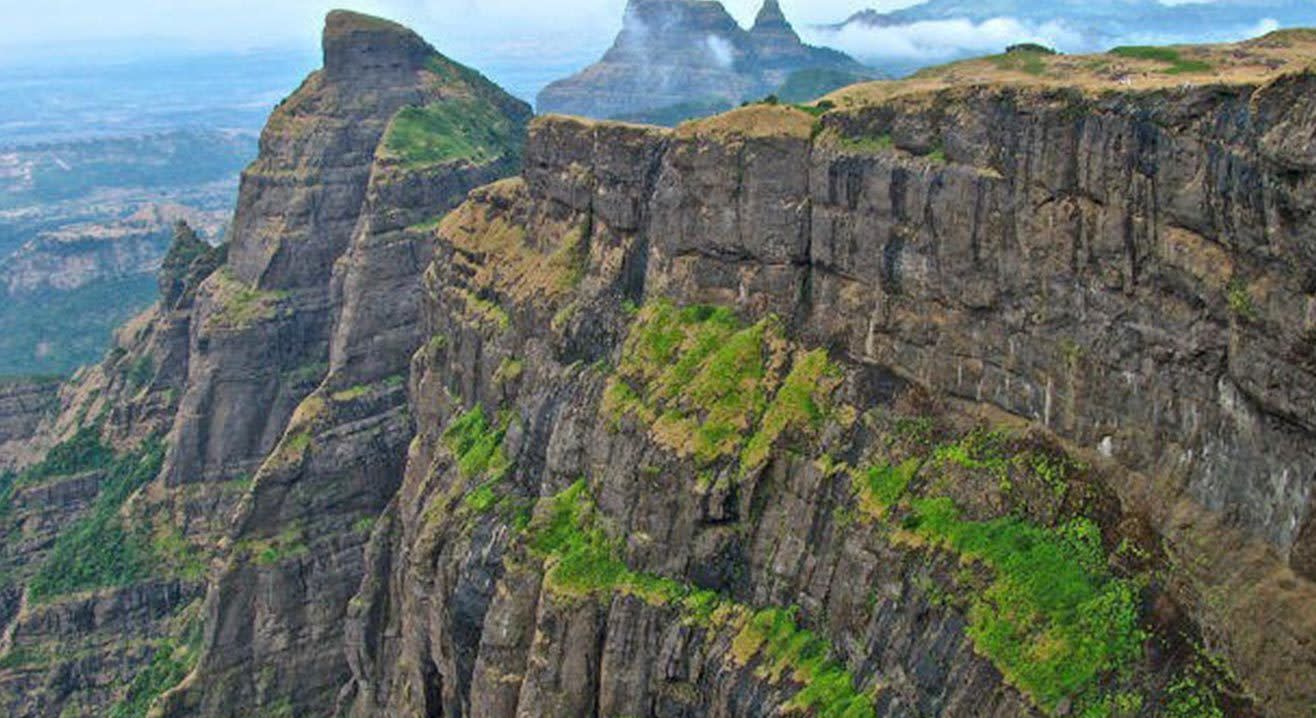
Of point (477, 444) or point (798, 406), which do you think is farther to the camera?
point (477, 444)

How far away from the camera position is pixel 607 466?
70250mm

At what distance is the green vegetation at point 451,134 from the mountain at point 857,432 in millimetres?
38515

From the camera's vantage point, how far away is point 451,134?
5955 inches

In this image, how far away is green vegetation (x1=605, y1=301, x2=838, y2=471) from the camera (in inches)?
2463

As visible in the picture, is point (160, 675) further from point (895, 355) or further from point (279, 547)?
point (895, 355)

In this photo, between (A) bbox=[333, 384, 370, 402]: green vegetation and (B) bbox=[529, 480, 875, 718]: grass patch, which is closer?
(B) bbox=[529, 480, 875, 718]: grass patch

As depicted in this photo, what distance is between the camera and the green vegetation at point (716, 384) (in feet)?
205

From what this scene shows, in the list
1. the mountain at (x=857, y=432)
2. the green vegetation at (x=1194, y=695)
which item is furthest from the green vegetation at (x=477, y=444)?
the green vegetation at (x=1194, y=695)

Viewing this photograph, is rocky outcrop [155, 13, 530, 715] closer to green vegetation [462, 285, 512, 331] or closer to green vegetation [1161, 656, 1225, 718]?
green vegetation [462, 285, 512, 331]

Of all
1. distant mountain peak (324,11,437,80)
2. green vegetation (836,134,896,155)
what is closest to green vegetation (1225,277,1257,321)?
green vegetation (836,134,896,155)

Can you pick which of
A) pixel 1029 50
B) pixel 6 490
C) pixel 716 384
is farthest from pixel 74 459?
pixel 1029 50

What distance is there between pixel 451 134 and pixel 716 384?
94.2 m

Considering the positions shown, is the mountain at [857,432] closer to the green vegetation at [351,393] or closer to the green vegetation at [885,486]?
the green vegetation at [885,486]

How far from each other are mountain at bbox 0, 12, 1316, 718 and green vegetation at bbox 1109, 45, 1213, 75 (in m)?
0.88
